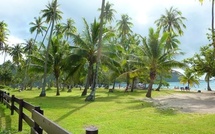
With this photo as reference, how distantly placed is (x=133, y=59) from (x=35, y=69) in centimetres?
1157

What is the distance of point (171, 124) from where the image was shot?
8992mm

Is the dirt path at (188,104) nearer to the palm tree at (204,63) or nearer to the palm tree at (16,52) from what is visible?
the palm tree at (204,63)

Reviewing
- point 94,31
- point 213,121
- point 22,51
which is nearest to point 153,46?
point 94,31

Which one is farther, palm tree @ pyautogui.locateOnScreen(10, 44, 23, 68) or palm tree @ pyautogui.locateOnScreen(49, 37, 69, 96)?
palm tree @ pyautogui.locateOnScreen(10, 44, 23, 68)

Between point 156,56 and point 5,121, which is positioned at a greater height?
point 156,56

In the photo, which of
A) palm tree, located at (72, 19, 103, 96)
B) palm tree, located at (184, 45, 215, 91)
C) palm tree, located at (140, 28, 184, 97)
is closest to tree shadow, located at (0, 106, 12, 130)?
palm tree, located at (72, 19, 103, 96)

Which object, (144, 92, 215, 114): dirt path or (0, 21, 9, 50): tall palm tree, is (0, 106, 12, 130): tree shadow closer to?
(144, 92, 215, 114): dirt path

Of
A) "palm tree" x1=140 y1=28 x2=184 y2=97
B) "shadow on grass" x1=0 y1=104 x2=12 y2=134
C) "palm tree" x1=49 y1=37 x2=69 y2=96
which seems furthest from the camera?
"palm tree" x1=49 y1=37 x2=69 y2=96

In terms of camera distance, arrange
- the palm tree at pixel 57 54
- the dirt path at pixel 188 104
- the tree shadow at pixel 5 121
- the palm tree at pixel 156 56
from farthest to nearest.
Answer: the palm tree at pixel 57 54, the palm tree at pixel 156 56, the dirt path at pixel 188 104, the tree shadow at pixel 5 121

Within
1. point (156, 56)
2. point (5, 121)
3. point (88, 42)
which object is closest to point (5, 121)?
point (5, 121)

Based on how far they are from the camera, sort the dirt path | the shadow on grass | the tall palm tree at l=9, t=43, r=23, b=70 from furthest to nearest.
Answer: the tall palm tree at l=9, t=43, r=23, b=70 → the dirt path → the shadow on grass

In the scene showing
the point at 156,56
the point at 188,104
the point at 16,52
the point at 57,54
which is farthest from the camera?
the point at 16,52

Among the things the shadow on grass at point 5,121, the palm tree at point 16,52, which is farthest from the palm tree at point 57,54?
the palm tree at point 16,52

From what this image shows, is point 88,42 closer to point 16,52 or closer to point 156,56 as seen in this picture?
point 156,56
